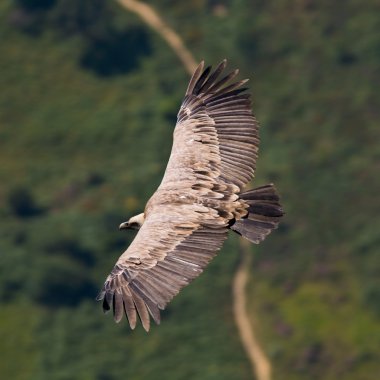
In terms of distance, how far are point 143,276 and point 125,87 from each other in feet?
192

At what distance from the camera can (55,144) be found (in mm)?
76312

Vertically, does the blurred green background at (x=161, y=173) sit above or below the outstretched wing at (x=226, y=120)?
above

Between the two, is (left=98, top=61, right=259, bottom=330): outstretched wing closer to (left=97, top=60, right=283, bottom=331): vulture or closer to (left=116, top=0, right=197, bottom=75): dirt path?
(left=97, top=60, right=283, bottom=331): vulture

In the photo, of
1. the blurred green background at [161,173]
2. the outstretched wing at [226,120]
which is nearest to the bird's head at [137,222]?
the outstretched wing at [226,120]

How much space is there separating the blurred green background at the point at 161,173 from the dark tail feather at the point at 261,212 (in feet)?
112

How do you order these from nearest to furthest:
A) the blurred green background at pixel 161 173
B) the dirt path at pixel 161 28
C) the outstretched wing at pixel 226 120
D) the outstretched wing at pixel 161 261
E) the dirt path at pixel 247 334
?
the outstretched wing at pixel 161 261 < the outstretched wing at pixel 226 120 < the dirt path at pixel 247 334 < the blurred green background at pixel 161 173 < the dirt path at pixel 161 28

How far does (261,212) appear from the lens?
26500 mm

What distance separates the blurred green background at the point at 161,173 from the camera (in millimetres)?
61844

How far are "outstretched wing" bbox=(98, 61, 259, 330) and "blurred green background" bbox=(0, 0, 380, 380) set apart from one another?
1281 inches

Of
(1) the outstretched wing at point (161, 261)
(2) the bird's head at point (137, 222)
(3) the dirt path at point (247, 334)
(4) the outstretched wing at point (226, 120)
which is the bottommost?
(1) the outstretched wing at point (161, 261)

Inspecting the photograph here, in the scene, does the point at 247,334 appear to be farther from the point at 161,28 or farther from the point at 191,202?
the point at 191,202

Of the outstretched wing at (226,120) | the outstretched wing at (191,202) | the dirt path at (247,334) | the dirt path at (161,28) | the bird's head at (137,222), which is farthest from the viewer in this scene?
the dirt path at (161,28)

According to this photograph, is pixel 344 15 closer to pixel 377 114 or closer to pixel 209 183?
pixel 377 114

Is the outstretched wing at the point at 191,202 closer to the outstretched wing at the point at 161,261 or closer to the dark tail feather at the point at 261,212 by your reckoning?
the outstretched wing at the point at 161,261
